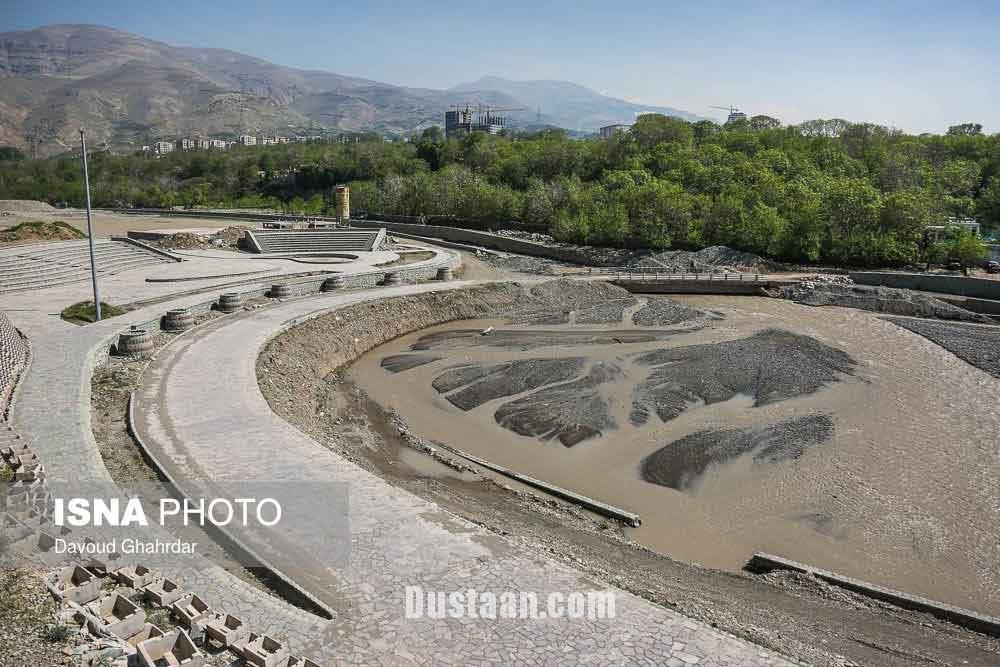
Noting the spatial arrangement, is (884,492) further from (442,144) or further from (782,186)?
(442,144)

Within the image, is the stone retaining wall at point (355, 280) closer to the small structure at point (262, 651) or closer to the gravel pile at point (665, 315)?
the gravel pile at point (665, 315)

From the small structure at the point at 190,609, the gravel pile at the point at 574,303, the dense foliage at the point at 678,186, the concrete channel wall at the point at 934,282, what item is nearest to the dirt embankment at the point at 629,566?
the small structure at the point at 190,609

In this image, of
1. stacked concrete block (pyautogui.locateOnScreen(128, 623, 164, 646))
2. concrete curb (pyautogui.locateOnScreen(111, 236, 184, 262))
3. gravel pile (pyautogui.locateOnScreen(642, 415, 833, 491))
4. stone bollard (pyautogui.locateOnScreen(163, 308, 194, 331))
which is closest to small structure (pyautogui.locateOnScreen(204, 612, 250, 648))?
stacked concrete block (pyautogui.locateOnScreen(128, 623, 164, 646))

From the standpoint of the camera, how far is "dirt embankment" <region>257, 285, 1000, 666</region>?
1033cm

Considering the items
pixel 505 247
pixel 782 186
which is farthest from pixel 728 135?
pixel 505 247

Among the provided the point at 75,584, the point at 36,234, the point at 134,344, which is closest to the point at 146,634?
the point at 75,584

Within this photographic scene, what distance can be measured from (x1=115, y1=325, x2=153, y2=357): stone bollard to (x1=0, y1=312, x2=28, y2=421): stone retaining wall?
2.48 meters

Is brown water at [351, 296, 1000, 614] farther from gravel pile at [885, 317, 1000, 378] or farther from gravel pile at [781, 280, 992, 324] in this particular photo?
gravel pile at [781, 280, 992, 324]

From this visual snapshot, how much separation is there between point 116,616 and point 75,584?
1.03 meters

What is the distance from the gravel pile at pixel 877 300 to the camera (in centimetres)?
3647

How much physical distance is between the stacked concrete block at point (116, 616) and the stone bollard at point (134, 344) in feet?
47.1

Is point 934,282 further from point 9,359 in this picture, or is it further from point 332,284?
point 9,359

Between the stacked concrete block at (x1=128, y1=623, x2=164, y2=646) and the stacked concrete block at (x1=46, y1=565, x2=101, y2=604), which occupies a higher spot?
the stacked concrete block at (x1=46, y1=565, x2=101, y2=604)

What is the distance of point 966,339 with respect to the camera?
3073 centimetres
